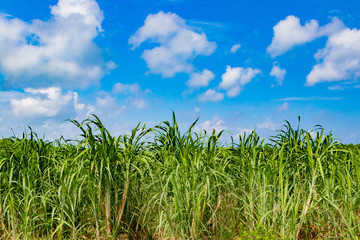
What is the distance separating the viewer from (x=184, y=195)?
357cm

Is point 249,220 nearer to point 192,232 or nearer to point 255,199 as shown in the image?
point 255,199

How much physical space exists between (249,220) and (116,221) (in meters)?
1.55

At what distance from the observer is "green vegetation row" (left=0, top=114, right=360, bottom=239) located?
11.9ft

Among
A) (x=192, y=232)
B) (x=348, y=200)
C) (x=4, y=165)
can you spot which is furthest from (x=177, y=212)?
(x=4, y=165)

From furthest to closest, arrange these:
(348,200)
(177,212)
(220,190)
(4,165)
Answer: (4,165) < (220,190) < (348,200) < (177,212)

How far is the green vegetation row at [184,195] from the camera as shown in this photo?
11.9 feet

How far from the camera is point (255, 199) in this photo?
3861 mm

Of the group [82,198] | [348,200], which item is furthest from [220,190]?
[82,198]

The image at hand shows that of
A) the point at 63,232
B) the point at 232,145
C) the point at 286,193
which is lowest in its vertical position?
the point at 63,232

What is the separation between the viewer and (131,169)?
4.14 metres

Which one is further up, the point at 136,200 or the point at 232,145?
the point at 232,145

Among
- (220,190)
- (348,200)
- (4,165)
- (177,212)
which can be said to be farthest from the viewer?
(4,165)

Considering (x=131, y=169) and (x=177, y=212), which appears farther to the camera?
(x=131, y=169)

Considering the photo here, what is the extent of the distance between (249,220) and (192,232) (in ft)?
2.67
